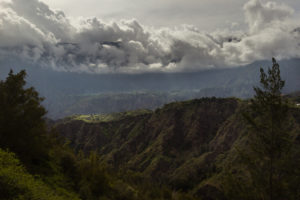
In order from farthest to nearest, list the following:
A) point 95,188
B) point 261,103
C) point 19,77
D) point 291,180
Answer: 1. point 95,188
2. point 19,77
3. point 261,103
4. point 291,180

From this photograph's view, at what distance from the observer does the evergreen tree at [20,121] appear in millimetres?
33938

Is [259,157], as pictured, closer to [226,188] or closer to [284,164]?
[284,164]

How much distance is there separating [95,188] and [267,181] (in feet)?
108

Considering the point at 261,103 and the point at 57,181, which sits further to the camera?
the point at 57,181

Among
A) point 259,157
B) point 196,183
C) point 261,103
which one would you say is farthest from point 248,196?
point 196,183

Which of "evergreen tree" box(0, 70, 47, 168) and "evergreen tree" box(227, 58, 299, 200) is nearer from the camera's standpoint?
"evergreen tree" box(227, 58, 299, 200)

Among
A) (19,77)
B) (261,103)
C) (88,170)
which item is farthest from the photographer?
(88,170)

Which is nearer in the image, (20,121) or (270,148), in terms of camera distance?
(270,148)

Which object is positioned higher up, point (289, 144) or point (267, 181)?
point (289, 144)

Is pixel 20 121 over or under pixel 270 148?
over

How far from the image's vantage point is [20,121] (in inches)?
1389

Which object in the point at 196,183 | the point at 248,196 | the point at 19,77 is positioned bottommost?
the point at 196,183

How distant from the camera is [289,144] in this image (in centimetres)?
3006

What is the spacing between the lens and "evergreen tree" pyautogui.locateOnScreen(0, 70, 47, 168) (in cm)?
3394
